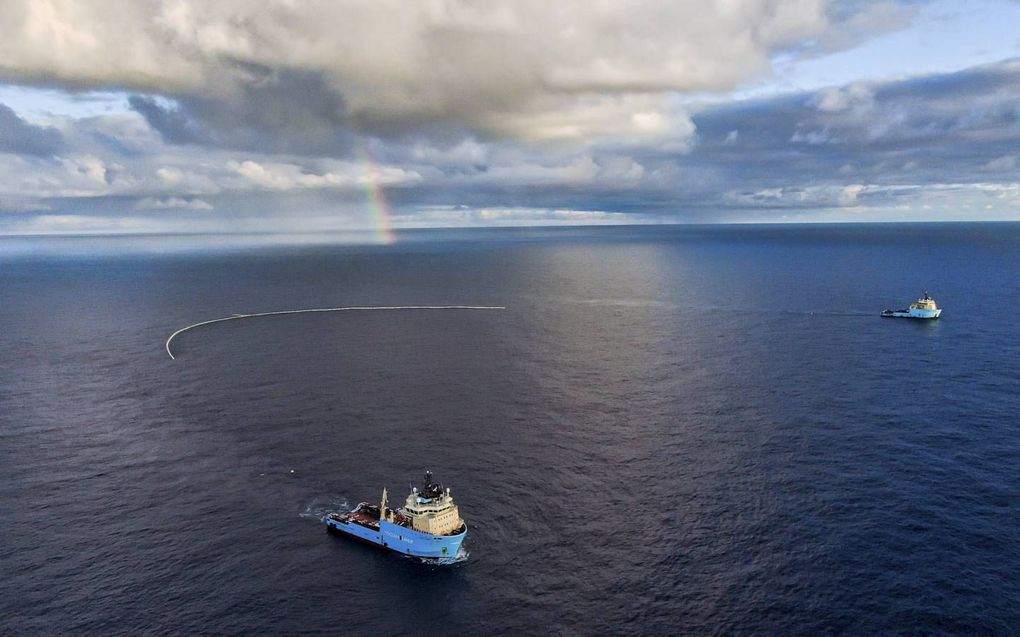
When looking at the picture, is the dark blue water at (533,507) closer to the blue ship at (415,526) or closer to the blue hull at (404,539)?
the blue hull at (404,539)

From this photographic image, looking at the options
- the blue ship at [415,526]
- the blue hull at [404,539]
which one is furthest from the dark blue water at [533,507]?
the blue ship at [415,526]

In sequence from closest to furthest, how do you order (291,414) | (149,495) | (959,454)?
(149,495) < (959,454) < (291,414)

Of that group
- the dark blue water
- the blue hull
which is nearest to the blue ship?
the blue hull

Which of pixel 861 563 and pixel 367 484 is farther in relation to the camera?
pixel 367 484

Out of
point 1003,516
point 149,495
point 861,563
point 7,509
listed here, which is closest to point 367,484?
point 149,495

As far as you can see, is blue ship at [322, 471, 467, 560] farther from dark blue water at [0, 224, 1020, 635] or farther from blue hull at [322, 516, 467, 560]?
dark blue water at [0, 224, 1020, 635]

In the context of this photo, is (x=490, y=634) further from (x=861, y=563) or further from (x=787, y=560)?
(x=861, y=563)

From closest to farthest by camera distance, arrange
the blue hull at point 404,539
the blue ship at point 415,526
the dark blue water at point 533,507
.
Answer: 1. the dark blue water at point 533,507
2. the blue hull at point 404,539
3. the blue ship at point 415,526
